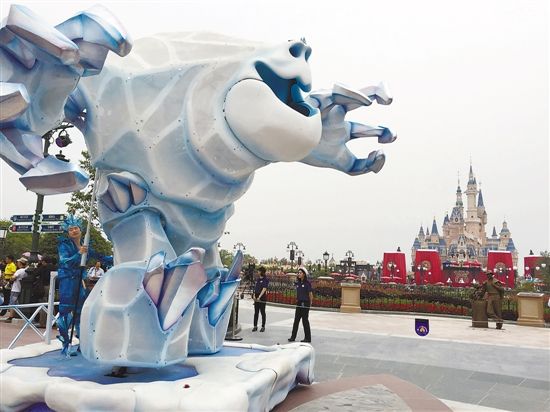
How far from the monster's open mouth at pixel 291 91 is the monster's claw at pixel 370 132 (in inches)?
43.9

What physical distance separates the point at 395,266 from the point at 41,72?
113 feet

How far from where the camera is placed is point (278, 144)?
12.1ft

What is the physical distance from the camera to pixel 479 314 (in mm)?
12352

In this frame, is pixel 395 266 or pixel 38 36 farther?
pixel 395 266

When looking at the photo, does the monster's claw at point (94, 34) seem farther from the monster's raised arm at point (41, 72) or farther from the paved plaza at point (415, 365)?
the paved plaza at point (415, 365)

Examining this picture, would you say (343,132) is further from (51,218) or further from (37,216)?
(37,216)

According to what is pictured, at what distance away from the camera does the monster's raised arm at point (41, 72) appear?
101 inches

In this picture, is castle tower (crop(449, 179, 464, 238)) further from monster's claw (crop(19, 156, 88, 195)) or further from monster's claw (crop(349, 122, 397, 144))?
monster's claw (crop(19, 156, 88, 195))

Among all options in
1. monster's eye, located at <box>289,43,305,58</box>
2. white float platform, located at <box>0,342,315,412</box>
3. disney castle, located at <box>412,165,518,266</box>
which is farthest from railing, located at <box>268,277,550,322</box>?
disney castle, located at <box>412,165,518,266</box>

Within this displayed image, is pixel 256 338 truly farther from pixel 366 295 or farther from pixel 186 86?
pixel 366 295

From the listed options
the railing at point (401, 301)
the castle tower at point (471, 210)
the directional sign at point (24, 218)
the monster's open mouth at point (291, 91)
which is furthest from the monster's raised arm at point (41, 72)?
the castle tower at point (471, 210)

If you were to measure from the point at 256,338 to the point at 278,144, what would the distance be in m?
6.12

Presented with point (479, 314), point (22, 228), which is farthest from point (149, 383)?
point (479, 314)

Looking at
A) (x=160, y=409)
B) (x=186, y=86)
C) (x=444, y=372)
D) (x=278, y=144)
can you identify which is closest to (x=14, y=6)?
(x=186, y=86)
